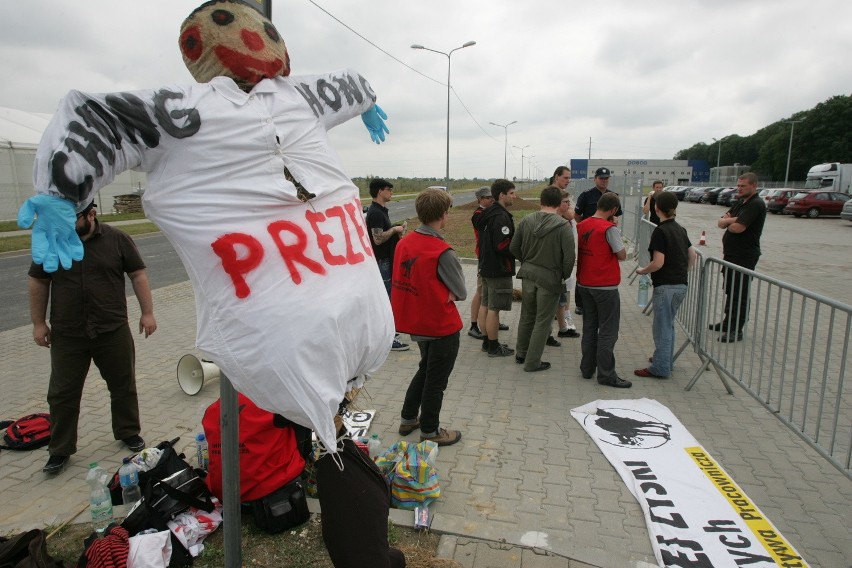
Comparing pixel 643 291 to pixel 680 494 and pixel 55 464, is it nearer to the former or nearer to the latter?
pixel 680 494

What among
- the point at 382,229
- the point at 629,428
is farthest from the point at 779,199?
the point at 629,428

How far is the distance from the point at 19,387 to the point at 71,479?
2328mm

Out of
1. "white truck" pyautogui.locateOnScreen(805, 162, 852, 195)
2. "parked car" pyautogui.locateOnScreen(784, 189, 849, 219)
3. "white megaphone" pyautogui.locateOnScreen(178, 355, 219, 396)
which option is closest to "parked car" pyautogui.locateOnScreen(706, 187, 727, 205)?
"white truck" pyautogui.locateOnScreen(805, 162, 852, 195)

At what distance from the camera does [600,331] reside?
5117mm

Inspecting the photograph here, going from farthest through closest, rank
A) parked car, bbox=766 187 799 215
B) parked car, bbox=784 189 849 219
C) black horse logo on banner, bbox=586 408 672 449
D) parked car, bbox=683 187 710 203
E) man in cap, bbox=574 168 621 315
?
parked car, bbox=683 187 710 203 → parked car, bbox=766 187 799 215 → parked car, bbox=784 189 849 219 → man in cap, bbox=574 168 621 315 → black horse logo on banner, bbox=586 408 672 449

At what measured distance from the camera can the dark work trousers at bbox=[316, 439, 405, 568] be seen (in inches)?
75.0

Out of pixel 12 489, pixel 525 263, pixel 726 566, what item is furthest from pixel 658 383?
pixel 12 489

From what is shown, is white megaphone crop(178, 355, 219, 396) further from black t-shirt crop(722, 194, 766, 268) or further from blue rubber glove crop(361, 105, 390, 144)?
black t-shirt crop(722, 194, 766, 268)

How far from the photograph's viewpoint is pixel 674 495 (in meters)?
3.29

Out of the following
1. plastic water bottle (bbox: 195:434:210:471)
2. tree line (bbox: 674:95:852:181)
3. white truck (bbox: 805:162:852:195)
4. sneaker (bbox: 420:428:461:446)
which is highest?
tree line (bbox: 674:95:852:181)

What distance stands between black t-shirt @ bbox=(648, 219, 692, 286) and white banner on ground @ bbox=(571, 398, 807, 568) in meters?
1.30

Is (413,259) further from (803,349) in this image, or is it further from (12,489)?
(803,349)

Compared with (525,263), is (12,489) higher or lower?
lower

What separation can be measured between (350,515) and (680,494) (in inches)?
92.7
